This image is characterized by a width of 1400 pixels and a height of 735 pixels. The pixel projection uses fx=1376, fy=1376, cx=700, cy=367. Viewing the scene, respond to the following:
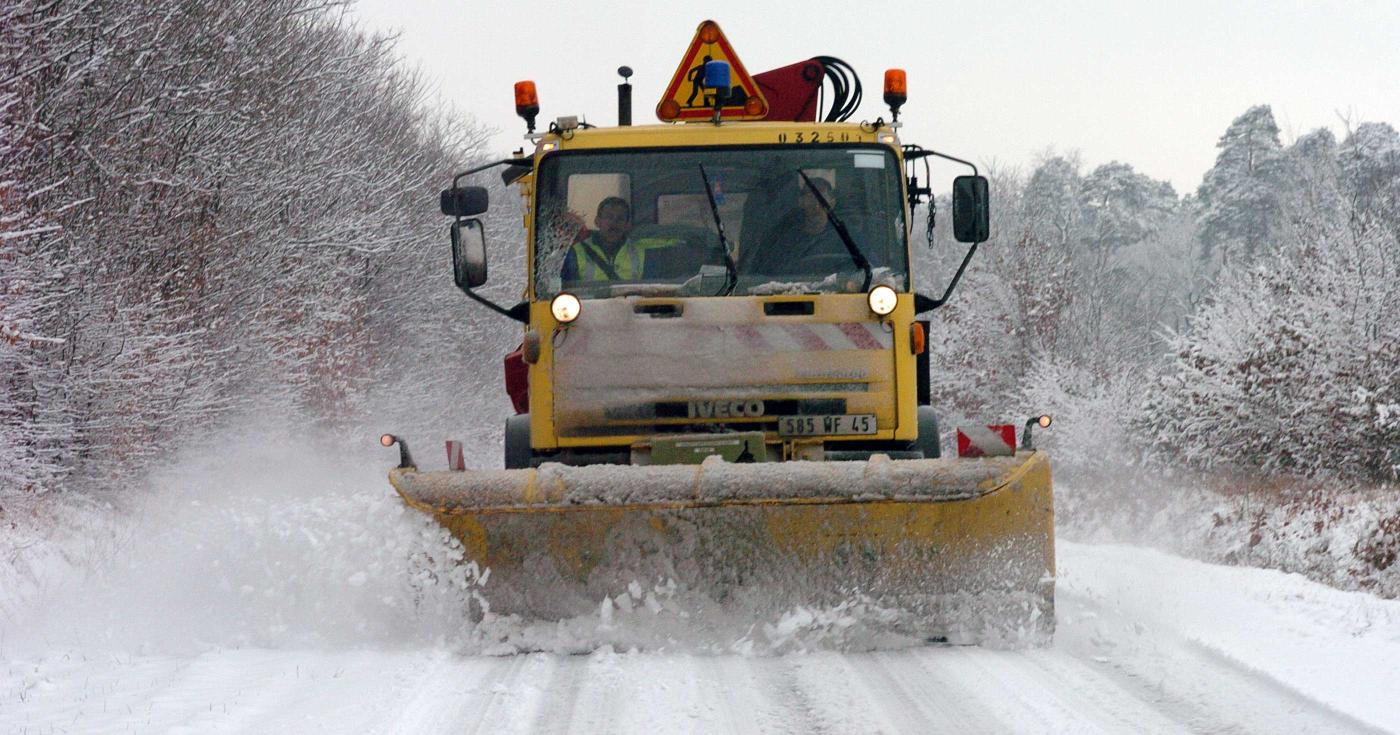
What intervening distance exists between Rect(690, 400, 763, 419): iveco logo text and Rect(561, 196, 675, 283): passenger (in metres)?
0.73

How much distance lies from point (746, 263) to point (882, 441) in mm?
1056

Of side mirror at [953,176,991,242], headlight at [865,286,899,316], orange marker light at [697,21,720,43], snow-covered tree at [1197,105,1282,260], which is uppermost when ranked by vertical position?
snow-covered tree at [1197,105,1282,260]

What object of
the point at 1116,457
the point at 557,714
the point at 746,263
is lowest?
the point at 1116,457

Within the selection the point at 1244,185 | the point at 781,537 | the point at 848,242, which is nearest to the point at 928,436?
the point at 848,242

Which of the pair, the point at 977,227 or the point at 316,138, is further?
the point at 316,138

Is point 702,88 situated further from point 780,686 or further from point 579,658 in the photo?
point 780,686

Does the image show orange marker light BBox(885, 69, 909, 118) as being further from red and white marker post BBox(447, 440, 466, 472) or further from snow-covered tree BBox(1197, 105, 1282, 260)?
snow-covered tree BBox(1197, 105, 1282, 260)

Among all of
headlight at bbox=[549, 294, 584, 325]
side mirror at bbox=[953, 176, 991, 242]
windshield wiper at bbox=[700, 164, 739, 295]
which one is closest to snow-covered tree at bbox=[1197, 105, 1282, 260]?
side mirror at bbox=[953, 176, 991, 242]

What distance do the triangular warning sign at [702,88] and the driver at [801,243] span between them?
1560mm

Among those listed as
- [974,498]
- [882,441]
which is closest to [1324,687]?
[974,498]

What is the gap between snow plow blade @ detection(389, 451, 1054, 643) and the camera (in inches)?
213

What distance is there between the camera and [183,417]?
585 inches

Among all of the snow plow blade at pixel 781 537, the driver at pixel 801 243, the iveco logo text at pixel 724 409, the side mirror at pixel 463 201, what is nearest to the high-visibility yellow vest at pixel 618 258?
the driver at pixel 801 243

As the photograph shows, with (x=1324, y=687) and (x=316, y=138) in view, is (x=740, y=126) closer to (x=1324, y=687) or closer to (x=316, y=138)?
(x=1324, y=687)
